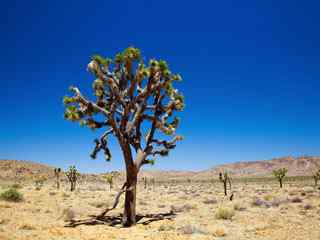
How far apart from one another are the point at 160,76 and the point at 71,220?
7.33 m

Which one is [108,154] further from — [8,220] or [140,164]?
[8,220]

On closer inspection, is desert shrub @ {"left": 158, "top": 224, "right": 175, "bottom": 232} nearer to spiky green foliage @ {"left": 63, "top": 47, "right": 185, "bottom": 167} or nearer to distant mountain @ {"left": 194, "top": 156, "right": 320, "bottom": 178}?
spiky green foliage @ {"left": 63, "top": 47, "right": 185, "bottom": 167}

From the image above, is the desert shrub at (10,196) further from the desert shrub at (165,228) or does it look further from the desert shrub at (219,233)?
the desert shrub at (219,233)

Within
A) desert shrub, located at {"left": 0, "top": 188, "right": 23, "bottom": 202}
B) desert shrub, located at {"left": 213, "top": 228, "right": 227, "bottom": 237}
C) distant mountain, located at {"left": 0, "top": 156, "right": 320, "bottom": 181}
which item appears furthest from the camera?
distant mountain, located at {"left": 0, "top": 156, "right": 320, "bottom": 181}

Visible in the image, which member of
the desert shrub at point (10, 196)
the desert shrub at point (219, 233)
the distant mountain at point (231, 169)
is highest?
the distant mountain at point (231, 169)

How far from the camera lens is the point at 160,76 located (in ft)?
43.5

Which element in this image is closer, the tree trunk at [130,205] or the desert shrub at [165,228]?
the desert shrub at [165,228]

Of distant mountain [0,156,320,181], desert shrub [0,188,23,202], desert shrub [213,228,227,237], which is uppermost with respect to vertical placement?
distant mountain [0,156,320,181]

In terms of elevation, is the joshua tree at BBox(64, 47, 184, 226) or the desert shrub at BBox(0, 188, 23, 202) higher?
the joshua tree at BBox(64, 47, 184, 226)

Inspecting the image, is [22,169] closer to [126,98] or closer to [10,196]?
[10,196]

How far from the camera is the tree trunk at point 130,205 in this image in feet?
41.1

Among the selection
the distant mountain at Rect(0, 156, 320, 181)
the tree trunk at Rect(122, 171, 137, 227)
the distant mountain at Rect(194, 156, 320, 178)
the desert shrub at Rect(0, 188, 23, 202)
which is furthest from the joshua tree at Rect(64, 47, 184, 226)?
the distant mountain at Rect(194, 156, 320, 178)

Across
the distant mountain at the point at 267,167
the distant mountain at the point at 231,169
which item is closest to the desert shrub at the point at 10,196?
the distant mountain at the point at 231,169

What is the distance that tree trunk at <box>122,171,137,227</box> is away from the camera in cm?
1252
